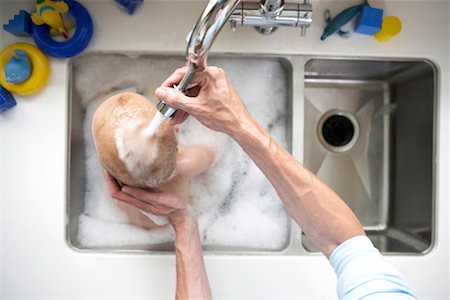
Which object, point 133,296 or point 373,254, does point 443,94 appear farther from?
point 133,296

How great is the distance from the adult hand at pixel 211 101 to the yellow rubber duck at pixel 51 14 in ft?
1.27

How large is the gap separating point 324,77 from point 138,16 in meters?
0.61

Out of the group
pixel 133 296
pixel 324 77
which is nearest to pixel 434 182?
pixel 324 77

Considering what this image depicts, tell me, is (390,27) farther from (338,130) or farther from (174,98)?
(174,98)

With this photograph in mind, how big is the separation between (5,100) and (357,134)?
1.05 m

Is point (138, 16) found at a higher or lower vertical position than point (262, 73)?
higher

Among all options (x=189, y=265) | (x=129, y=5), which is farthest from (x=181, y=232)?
(x=129, y=5)

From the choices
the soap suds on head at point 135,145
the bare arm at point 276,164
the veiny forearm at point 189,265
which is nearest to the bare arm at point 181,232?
the veiny forearm at point 189,265

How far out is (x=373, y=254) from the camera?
2.13 ft

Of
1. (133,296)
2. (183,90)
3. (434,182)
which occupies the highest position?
(183,90)

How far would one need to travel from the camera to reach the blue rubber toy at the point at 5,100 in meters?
0.90

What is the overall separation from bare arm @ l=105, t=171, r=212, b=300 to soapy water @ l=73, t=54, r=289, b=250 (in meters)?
0.14

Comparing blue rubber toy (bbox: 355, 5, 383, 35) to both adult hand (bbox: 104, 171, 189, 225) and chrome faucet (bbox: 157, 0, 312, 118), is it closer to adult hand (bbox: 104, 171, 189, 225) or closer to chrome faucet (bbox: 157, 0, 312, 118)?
chrome faucet (bbox: 157, 0, 312, 118)

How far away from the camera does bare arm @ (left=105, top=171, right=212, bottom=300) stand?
876 mm
